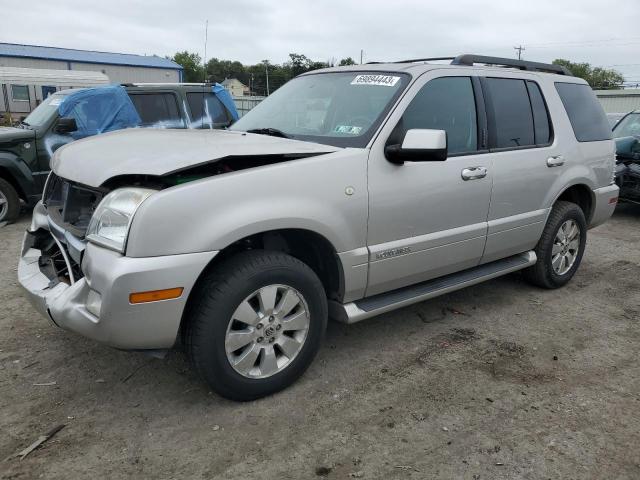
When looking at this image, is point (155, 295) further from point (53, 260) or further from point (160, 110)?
point (160, 110)

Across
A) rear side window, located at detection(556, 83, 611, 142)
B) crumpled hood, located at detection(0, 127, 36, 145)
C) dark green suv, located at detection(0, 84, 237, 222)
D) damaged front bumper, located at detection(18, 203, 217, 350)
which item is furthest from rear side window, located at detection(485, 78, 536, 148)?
crumpled hood, located at detection(0, 127, 36, 145)

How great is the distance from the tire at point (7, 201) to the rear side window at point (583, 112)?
6764mm

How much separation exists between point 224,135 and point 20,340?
6.58 feet

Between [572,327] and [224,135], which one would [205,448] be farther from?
[572,327]

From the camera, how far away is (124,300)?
2.41 metres

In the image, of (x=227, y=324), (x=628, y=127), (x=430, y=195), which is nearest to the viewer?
(x=227, y=324)

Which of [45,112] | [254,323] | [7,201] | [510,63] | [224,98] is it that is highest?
[510,63]

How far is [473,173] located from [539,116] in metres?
1.16

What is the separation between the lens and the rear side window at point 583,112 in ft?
15.3

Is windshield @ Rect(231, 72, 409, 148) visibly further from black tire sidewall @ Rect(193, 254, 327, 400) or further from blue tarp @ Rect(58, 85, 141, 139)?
blue tarp @ Rect(58, 85, 141, 139)

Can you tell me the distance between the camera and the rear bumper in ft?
16.1

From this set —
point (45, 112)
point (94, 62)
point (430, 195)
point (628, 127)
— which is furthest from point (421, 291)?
point (94, 62)

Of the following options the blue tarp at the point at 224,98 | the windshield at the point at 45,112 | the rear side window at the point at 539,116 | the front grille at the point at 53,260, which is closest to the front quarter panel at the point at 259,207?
the front grille at the point at 53,260

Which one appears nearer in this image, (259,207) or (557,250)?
(259,207)
